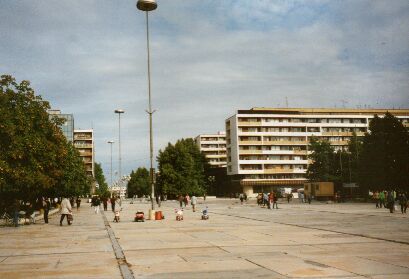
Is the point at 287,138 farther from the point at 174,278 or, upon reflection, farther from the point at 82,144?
the point at 174,278

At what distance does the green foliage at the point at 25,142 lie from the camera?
26.2 metres

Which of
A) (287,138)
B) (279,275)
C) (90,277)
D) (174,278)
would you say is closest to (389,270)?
(279,275)

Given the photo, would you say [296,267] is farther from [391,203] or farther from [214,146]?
[214,146]

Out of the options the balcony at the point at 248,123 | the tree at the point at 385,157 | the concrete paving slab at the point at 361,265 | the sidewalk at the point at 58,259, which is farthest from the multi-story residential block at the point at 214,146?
the concrete paving slab at the point at 361,265

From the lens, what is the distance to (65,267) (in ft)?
36.5

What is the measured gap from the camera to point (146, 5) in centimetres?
2700

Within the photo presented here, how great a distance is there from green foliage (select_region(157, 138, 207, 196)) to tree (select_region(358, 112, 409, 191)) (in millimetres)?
44999

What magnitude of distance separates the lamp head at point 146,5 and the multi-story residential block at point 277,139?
87.3m

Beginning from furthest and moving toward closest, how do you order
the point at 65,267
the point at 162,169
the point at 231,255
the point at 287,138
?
the point at 287,138
the point at 162,169
the point at 231,255
the point at 65,267

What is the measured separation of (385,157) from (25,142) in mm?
44893

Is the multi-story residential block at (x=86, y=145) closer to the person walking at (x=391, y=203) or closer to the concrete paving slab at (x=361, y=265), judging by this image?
the person walking at (x=391, y=203)

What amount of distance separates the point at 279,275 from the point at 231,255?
324cm

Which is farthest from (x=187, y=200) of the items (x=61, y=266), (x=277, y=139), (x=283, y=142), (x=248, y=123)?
(x=283, y=142)

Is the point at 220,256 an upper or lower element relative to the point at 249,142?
lower
